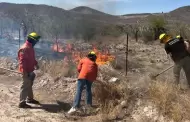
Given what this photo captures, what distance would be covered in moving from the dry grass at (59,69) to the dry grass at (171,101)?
3790mm

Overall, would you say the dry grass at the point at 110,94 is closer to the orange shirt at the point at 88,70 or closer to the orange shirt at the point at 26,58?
the orange shirt at the point at 88,70

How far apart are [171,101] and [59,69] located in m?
4.93

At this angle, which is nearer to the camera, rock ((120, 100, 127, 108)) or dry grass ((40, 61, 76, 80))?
rock ((120, 100, 127, 108))

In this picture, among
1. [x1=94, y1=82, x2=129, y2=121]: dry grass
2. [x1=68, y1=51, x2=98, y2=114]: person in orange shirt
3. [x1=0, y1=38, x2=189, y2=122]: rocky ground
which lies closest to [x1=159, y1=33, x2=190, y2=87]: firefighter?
[x1=0, y1=38, x2=189, y2=122]: rocky ground

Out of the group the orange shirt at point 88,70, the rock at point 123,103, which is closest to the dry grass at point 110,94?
the rock at point 123,103

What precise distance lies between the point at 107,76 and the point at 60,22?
26.9 m

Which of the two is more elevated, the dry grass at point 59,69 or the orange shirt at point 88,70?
the orange shirt at point 88,70

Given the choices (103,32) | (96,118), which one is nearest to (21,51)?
(96,118)

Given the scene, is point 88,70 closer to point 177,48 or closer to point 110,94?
point 110,94

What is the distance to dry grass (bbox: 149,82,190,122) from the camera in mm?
6418

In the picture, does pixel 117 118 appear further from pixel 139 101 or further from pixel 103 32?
pixel 103 32

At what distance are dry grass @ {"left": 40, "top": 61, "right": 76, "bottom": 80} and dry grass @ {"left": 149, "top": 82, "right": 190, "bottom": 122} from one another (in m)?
3.79

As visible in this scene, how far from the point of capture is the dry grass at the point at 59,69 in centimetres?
1080

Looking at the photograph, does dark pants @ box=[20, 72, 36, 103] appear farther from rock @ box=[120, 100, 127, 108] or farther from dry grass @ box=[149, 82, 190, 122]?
dry grass @ box=[149, 82, 190, 122]
